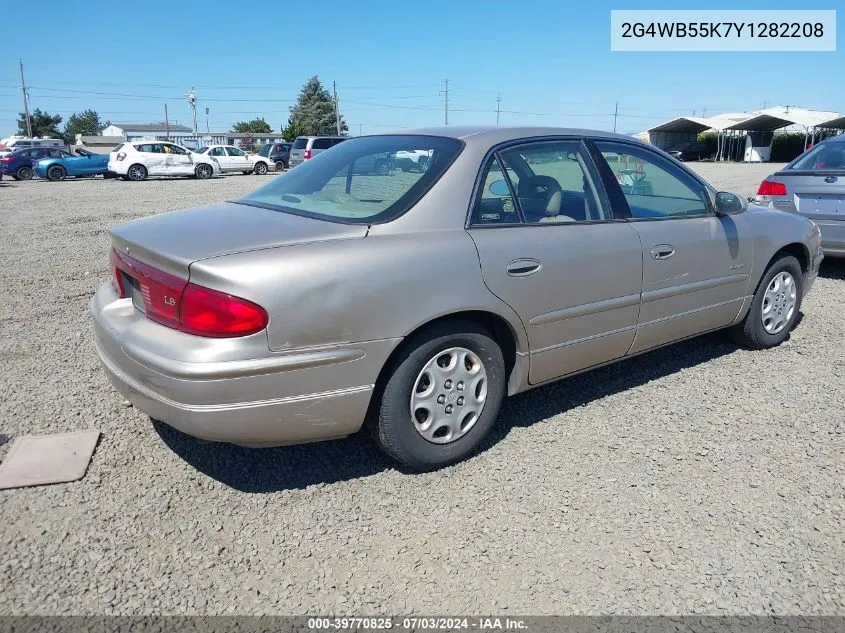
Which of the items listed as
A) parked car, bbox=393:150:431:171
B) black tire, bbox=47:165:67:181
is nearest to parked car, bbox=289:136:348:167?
black tire, bbox=47:165:67:181

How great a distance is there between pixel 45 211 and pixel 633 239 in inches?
554

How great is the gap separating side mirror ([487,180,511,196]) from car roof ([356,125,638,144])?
232mm

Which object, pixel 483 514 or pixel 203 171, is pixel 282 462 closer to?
pixel 483 514

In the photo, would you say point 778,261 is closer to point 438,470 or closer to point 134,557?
point 438,470

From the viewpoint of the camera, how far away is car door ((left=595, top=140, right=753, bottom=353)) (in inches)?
156

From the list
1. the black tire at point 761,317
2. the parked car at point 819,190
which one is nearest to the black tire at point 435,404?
the black tire at point 761,317

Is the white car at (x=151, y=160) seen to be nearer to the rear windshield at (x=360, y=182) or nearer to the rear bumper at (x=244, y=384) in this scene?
the rear windshield at (x=360, y=182)

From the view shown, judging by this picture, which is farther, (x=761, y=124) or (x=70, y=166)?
(x=761, y=124)

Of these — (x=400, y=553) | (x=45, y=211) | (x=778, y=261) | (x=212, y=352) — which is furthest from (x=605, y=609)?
(x=45, y=211)

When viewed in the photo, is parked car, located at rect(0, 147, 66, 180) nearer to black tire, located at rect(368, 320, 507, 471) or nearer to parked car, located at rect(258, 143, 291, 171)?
parked car, located at rect(258, 143, 291, 171)

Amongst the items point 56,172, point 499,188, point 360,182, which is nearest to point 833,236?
point 499,188

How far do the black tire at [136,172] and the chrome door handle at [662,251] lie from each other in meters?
26.4

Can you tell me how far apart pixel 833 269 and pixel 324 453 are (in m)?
6.93

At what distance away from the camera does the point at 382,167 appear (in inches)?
144
